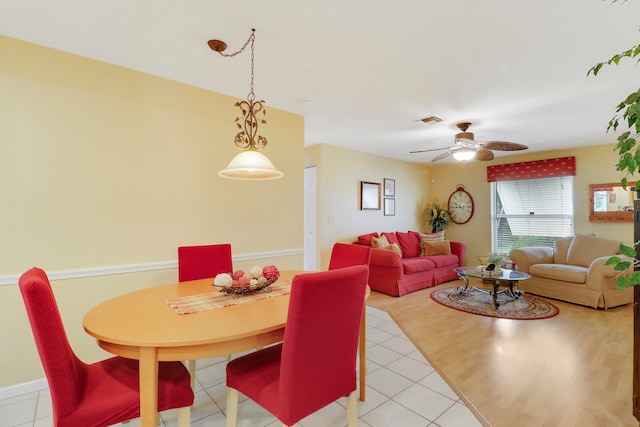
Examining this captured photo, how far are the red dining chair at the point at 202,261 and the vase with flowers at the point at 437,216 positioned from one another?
17.1ft

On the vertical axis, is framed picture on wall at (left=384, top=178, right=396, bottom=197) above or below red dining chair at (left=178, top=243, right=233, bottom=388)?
above

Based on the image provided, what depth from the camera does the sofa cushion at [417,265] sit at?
464 centimetres

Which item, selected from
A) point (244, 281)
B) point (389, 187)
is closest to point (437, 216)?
point (389, 187)

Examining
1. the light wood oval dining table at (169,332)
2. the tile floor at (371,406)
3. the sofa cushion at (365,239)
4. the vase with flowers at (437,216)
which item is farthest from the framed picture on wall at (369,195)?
the light wood oval dining table at (169,332)

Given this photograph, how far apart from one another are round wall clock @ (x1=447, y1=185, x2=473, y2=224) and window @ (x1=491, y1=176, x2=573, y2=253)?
1.50ft

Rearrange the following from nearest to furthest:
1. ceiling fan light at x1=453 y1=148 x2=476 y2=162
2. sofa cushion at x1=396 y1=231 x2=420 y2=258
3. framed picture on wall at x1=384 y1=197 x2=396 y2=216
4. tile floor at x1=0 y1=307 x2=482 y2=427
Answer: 1. tile floor at x1=0 y1=307 x2=482 y2=427
2. ceiling fan light at x1=453 y1=148 x2=476 y2=162
3. sofa cushion at x1=396 y1=231 x2=420 y2=258
4. framed picture on wall at x1=384 y1=197 x2=396 y2=216

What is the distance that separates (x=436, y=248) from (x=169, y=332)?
16.7ft

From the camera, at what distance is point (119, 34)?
2021 mm

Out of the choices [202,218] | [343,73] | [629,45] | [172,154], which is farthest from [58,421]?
[629,45]

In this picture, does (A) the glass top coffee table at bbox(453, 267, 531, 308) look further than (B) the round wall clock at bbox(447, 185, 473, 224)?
No

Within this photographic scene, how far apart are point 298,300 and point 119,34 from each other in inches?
84.6

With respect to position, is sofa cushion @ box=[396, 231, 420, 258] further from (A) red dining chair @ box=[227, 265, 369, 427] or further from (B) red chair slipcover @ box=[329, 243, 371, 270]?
(A) red dining chair @ box=[227, 265, 369, 427]

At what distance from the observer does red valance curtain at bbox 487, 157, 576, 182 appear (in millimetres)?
5109

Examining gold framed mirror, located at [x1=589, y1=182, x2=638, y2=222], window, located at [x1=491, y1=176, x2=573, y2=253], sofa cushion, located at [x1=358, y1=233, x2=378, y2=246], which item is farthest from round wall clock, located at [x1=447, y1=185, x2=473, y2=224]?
sofa cushion, located at [x1=358, y1=233, x2=378, y2=246]
